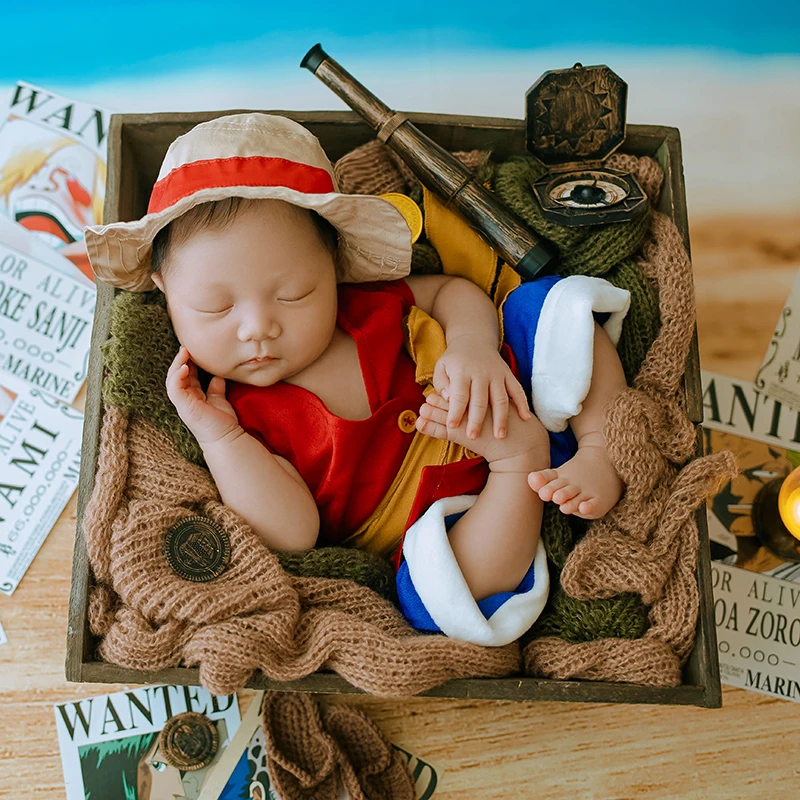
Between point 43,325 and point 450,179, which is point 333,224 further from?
point 43,325

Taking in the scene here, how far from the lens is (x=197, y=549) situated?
35.8 inches

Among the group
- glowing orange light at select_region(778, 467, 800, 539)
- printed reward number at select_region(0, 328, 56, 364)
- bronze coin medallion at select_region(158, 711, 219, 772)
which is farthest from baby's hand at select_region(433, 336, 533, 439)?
printed reward number at select_region(0, 328, 56, 364)

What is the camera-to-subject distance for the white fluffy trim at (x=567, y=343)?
0.95 m

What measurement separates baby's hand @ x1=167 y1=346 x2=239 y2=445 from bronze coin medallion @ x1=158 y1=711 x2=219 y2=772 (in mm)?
395

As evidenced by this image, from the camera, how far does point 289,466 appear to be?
987 millimetres

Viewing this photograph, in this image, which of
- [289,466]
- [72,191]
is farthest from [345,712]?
[72,191]

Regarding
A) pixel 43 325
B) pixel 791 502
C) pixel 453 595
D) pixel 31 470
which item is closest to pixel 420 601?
pixel 453 595

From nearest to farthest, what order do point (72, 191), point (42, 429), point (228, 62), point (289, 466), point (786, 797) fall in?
point (289, 466), point (786, 797), point (42, 429), point (72, 191), point (228, 62)

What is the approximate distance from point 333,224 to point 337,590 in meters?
0.40

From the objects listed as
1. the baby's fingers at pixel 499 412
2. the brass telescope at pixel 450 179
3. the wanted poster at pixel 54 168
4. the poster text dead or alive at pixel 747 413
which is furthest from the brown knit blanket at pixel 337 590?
the wanted poster at pixel 54 168

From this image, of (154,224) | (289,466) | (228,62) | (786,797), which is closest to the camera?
(154,224)

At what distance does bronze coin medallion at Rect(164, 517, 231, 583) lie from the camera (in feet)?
2.95

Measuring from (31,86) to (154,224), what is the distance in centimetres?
75

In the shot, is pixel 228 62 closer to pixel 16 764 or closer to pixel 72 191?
pixel 72 191
